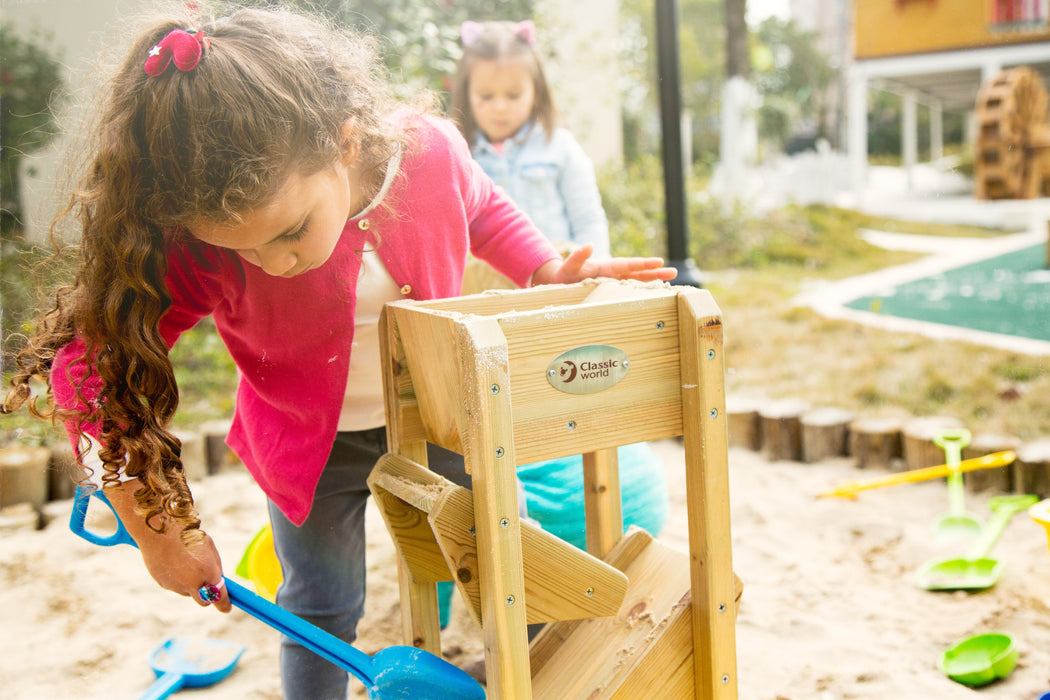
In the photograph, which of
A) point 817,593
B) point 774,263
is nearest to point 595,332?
point 817,593

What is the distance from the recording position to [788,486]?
293cm

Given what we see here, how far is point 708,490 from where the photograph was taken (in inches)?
45.5

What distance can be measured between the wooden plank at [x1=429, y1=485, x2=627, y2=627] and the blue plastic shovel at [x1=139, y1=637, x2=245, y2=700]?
1.09 m

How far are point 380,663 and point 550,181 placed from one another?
6.67 feet

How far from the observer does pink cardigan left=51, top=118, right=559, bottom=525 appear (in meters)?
1.33

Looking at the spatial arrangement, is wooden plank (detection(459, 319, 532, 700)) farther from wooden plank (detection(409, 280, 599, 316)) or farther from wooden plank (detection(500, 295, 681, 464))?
wooden plank (detection(409, 280, 599, 316))

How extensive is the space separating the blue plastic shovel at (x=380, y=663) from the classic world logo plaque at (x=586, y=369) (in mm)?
466

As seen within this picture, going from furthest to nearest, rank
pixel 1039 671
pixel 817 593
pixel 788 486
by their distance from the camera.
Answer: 1. pixel 788 486
2. pixel 817 593
3. pixel 1039 671

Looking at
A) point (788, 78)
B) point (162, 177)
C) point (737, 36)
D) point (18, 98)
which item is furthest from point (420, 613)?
point (788, 78)

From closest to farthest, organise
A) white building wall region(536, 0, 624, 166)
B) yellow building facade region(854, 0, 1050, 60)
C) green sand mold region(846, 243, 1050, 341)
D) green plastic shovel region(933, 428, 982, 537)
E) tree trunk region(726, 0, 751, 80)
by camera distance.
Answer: green plastic shovel region(933, 428, 982, 537)
yellow building facade region(854, 0, 1050, 60)
green sand mold region(846, 243, 1050, 341)
white building wall region(536, 0, 624, 166)
tree trunk region(726, 0, 751, 80)

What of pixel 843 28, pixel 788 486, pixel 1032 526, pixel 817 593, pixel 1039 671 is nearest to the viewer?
pixel 1039 671

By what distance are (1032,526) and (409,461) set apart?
1941 millimetres

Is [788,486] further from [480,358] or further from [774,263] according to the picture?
[774,263]

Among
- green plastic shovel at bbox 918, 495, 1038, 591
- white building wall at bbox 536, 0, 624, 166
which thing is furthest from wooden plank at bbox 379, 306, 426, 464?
white building wall at bbox 536, 0, 624, 166
